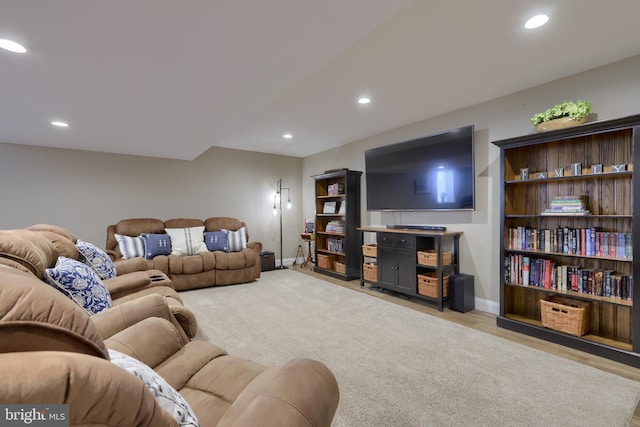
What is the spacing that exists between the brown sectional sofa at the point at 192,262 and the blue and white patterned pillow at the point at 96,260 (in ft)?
4.53

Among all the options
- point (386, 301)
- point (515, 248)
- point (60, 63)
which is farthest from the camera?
point (386, 301)

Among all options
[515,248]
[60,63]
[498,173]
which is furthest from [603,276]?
[60,63]

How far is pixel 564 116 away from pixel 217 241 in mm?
4695

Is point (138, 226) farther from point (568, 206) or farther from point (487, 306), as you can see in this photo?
point (568, 206)

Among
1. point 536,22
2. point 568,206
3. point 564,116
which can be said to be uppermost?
point 536,22

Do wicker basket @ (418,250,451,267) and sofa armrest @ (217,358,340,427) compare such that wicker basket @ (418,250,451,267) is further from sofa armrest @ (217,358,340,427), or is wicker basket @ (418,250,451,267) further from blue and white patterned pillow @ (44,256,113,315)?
blue and white patterned pillow @ (44,256,113,315)

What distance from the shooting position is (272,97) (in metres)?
2.61

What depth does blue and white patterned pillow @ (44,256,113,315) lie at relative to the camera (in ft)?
5.58

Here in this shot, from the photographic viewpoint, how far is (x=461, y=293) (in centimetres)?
342

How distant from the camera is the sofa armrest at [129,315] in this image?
150 cm

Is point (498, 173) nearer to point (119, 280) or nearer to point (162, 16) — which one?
point (162, 16)

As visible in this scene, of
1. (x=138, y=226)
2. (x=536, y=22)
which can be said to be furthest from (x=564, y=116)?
(x=138, y=226)

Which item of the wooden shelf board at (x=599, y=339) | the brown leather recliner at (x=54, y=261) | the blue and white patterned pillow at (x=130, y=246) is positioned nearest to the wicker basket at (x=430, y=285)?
the wooden shelf board at (x=599, y=339)

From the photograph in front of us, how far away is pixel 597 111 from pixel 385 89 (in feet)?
6.10
